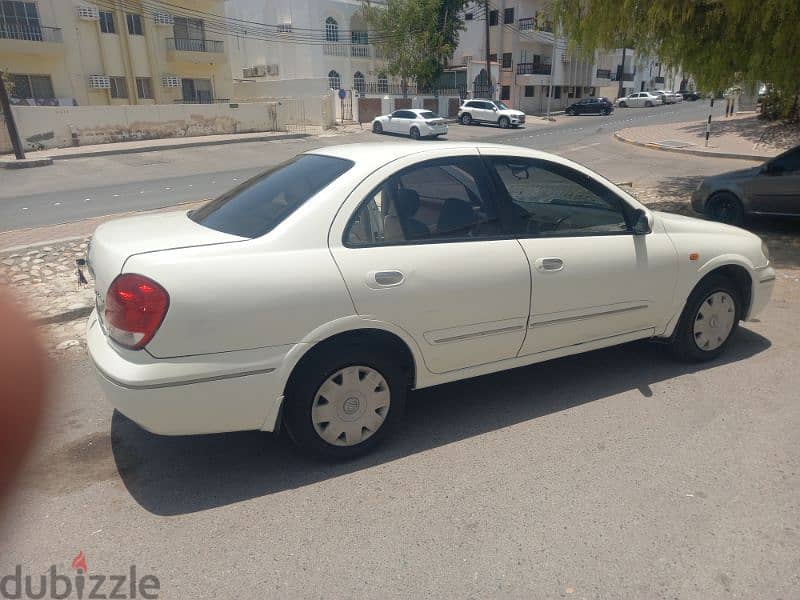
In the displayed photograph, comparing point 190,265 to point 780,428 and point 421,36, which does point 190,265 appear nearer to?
point 780,428

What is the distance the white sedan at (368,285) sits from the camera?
2750 millimetres

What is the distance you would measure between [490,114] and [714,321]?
3451 cm

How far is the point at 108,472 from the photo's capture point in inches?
127

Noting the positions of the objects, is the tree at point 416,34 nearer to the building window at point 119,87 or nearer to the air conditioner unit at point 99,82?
the building window at point 119,87

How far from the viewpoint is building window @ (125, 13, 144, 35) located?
32.9 m

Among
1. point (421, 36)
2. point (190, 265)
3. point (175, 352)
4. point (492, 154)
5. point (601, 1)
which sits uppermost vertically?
point (421, 36)

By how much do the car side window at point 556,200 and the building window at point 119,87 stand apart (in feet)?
115

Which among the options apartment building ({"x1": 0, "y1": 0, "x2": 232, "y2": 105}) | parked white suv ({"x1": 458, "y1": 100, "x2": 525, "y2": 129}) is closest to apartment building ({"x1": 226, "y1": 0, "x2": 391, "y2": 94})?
apartment building ({"x1": 0, "y1": 0, "x2": 232, "y2": 105})

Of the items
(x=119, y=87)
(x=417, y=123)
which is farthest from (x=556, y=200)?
(x=119, y=87)

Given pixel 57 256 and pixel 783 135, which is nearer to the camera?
pixel 57 256

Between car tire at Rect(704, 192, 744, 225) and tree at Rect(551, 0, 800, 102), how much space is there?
1733 millimetres

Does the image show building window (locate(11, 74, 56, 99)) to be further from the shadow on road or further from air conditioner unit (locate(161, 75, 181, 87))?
the shadow on road

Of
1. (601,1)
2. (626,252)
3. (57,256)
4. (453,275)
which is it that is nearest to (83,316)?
(57,256)

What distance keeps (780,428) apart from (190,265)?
354cm
